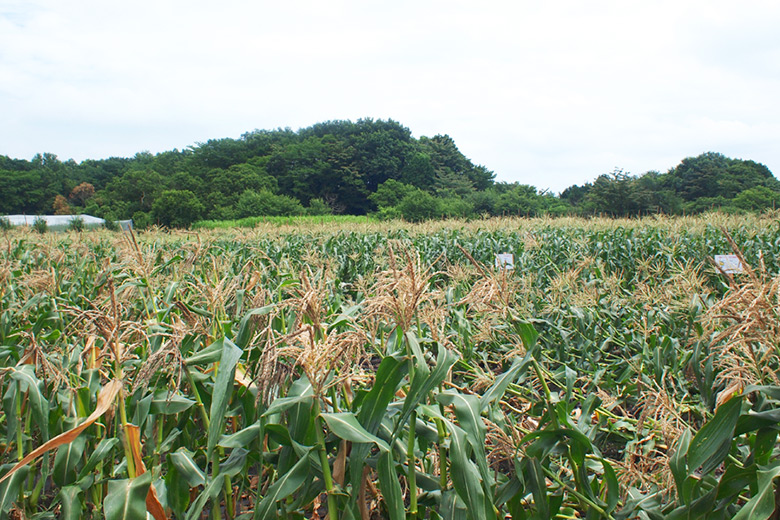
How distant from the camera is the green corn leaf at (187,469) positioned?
172 cm

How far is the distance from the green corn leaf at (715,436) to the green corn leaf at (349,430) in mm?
928

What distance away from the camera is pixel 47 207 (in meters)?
70.3

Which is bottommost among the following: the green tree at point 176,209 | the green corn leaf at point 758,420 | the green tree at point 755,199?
the green corn leaf at point 758,420

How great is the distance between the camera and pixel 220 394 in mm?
1494

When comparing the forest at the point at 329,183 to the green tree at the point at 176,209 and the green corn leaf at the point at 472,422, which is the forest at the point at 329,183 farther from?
the green corn leaf at the point at 472,422

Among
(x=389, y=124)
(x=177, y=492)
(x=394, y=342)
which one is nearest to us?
(x=177, y=492)

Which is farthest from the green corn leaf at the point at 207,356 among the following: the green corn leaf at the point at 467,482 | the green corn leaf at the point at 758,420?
the green corn leaf at the point at 758,420

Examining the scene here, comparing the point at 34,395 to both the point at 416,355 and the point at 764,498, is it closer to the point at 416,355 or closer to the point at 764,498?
the point at 416,355

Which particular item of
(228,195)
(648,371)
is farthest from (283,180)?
(648,371)

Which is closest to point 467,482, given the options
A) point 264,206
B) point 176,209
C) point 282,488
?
point 282,488

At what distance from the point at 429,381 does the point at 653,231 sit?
11748mm

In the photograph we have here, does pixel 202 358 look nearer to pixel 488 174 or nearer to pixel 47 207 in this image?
pixel 488 174

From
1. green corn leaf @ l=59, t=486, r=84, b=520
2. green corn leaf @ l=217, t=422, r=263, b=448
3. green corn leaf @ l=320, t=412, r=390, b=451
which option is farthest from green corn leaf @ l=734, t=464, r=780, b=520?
green corn leaf @ l=59, t=486, r=84, b=520

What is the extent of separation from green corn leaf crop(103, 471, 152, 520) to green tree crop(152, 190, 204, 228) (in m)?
44.3
